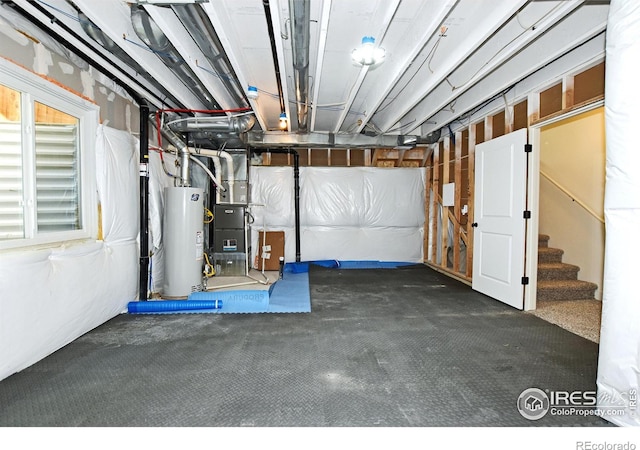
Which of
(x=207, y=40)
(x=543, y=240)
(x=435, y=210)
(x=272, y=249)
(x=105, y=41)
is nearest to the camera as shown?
(x=105, y=41)

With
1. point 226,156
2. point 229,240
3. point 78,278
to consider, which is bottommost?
point 78,278

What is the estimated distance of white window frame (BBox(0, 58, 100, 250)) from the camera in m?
1.94

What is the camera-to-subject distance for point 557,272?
3586mm

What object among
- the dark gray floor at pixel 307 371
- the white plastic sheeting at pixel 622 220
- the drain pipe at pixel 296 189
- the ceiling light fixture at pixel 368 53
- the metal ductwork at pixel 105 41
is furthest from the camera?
the drain pipe at pixel 296 189

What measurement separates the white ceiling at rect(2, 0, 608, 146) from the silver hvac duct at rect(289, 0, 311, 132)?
0.08ft

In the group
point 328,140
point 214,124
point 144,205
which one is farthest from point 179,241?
point 328,140

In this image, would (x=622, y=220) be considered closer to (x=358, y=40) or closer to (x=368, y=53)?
(x=368, y=53)

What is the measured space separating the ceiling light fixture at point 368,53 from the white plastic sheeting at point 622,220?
1.31m

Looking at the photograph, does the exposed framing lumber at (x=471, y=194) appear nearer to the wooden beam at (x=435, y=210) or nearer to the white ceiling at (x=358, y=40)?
the white ceiling at (x=358, y=40)

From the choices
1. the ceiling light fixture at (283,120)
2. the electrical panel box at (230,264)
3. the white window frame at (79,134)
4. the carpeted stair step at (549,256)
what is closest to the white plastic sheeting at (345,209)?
the electrical panel box at (230,264)

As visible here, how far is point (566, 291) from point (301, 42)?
3794mm

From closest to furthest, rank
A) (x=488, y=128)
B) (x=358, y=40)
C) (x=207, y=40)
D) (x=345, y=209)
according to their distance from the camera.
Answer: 1. (x=207, y=40)
2. (x=358, y=40)
3. (x=488, y=128)
4. (x=345, y=209)

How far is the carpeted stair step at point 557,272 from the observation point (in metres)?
3.58

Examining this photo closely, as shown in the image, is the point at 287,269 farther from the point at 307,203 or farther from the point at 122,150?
the point at 122,150
